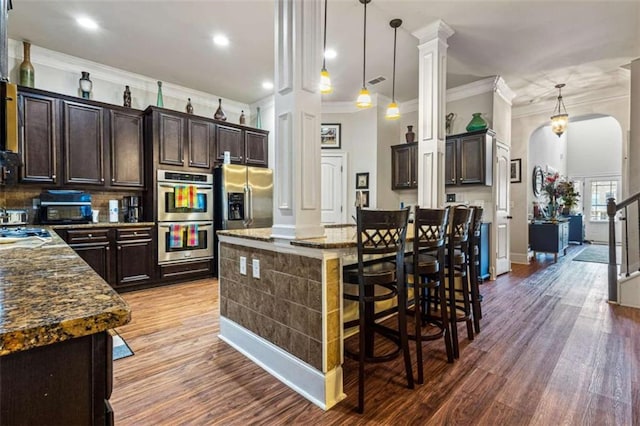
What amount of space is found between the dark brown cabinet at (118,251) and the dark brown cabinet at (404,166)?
4.12 m

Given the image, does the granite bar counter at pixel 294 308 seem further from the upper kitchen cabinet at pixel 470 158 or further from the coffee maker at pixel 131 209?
the upper kitchen cabinet at pixel 470 158

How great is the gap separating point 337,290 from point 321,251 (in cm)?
27

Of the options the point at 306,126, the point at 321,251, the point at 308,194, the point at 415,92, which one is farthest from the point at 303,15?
the point at 415,92

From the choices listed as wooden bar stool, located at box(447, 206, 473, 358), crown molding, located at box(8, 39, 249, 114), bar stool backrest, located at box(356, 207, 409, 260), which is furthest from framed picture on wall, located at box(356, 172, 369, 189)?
bar stool backrest, located at box(356, 207, 409, 260)

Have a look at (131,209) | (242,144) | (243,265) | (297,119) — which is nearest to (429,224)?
(297,119)

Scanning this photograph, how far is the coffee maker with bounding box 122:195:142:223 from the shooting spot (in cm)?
452

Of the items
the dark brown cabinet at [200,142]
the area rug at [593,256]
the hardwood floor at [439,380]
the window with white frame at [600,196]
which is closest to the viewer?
the hardwood floor at [439,380]

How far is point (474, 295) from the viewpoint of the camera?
8.98 feet

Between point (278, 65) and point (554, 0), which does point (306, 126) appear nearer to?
point (278, 65)

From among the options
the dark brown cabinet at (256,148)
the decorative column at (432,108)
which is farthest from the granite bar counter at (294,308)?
the dark brown cabinet at (256,148)

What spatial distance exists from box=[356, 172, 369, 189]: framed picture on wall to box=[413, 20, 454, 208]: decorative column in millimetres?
2102

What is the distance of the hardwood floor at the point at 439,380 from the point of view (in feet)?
5.64

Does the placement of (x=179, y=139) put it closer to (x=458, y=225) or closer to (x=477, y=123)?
(x=458, y=225)

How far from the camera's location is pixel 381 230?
1.87m
